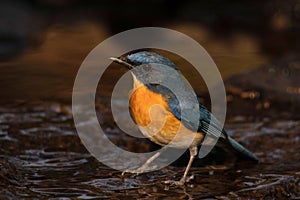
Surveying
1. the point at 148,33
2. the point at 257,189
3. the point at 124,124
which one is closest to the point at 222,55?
the point at 148,33

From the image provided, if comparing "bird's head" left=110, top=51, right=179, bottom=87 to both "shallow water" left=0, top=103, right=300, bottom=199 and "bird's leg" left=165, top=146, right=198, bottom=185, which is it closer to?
"bird's leg" left=165, top=146, right=198, bottom=185

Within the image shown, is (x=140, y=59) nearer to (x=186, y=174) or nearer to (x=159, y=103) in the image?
(x=159, y=103)

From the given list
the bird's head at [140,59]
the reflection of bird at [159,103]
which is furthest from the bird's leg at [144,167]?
the bird's head at [140,59]

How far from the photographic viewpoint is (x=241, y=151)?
601cm

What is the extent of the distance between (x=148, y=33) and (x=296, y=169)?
8.17m

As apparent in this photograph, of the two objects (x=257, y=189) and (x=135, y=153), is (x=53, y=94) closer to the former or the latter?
(x=135, y=153)

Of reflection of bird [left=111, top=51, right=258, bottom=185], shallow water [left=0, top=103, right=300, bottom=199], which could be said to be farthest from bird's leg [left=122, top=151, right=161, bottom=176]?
reflection of bird [left=111, top=51, right=258, bottom=185]

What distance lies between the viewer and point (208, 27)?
14.9 meters

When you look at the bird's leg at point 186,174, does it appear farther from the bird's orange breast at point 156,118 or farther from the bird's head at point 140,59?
the bird's head at point 140,59

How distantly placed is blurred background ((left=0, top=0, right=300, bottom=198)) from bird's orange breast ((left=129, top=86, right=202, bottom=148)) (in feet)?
1.31

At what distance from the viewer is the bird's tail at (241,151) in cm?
596

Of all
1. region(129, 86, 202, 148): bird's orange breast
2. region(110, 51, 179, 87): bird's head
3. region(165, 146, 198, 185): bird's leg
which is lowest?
region(165, 146, 198, 185): bird's leg

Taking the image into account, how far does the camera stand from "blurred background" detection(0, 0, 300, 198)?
528 centimetres

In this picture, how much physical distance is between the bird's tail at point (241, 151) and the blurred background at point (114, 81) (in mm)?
235
